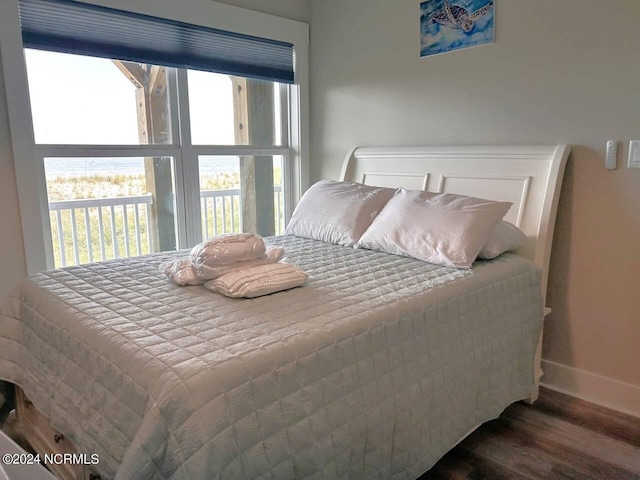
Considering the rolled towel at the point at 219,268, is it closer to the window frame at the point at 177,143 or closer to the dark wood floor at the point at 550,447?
the dark wood floor at the point at 550,447

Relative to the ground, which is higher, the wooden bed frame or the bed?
the wooden bed frame

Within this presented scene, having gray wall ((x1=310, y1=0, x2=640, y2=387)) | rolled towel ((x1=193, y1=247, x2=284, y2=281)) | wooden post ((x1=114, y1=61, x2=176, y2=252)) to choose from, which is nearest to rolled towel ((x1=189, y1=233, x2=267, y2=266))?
rolled towel ((x1=193, y1=247, x2=284, y2=281))

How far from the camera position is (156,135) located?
2.88 metres

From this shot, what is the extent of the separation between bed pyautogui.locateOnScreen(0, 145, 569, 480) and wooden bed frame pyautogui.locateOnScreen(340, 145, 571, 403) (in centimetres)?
1

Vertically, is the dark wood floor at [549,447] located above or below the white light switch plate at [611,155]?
below

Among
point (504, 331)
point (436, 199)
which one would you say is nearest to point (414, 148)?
point (436, 199)

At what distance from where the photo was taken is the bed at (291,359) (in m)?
1.11

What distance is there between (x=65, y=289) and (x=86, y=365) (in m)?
0.51

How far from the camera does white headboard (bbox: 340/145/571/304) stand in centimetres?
220

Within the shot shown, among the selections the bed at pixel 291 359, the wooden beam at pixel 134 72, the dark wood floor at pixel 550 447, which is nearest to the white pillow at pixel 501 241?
the bed at pixel 291 359

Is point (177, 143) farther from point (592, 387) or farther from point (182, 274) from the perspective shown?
point (592, 387)

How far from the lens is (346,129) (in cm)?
325

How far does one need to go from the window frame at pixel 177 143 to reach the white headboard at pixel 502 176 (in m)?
0.84

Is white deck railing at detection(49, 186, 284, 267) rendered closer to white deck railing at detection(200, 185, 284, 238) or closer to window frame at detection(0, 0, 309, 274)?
white deck railing at detection(200, 185, 284, 238)
